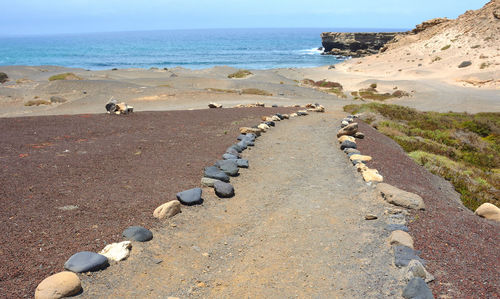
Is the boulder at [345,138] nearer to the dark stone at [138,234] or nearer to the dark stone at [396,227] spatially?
the dark stone at [396,227]

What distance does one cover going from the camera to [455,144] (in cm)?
1816

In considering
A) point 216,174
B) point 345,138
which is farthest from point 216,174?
point 345,138

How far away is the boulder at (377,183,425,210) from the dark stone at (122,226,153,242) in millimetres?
5016

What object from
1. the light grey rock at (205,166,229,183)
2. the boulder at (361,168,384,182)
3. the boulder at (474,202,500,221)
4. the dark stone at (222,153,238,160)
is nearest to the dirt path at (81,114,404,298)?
the boulder at (361,168,384,182)

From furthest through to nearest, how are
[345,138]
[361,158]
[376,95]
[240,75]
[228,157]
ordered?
[240,75] < [376,95] < [345,138] < [361,158] < [228,157]

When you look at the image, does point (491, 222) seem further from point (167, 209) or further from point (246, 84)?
point (246, 84)

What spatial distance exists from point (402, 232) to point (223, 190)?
12.4ft

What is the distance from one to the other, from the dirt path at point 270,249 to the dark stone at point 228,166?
230 mm

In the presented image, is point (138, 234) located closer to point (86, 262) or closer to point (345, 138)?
point (86, 262)

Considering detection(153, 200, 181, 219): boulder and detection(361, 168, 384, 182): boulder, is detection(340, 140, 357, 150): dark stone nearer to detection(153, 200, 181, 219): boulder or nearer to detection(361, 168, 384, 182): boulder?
detection(361, 168, 384, 182): boulder

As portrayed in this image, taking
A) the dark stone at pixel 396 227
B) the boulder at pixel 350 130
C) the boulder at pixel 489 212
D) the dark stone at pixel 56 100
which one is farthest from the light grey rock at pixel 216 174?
Answer: the dark stone at pixel 56 100

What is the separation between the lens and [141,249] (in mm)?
6059

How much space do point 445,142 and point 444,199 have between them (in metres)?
10.4

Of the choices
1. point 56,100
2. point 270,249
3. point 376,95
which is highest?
point 270,249
